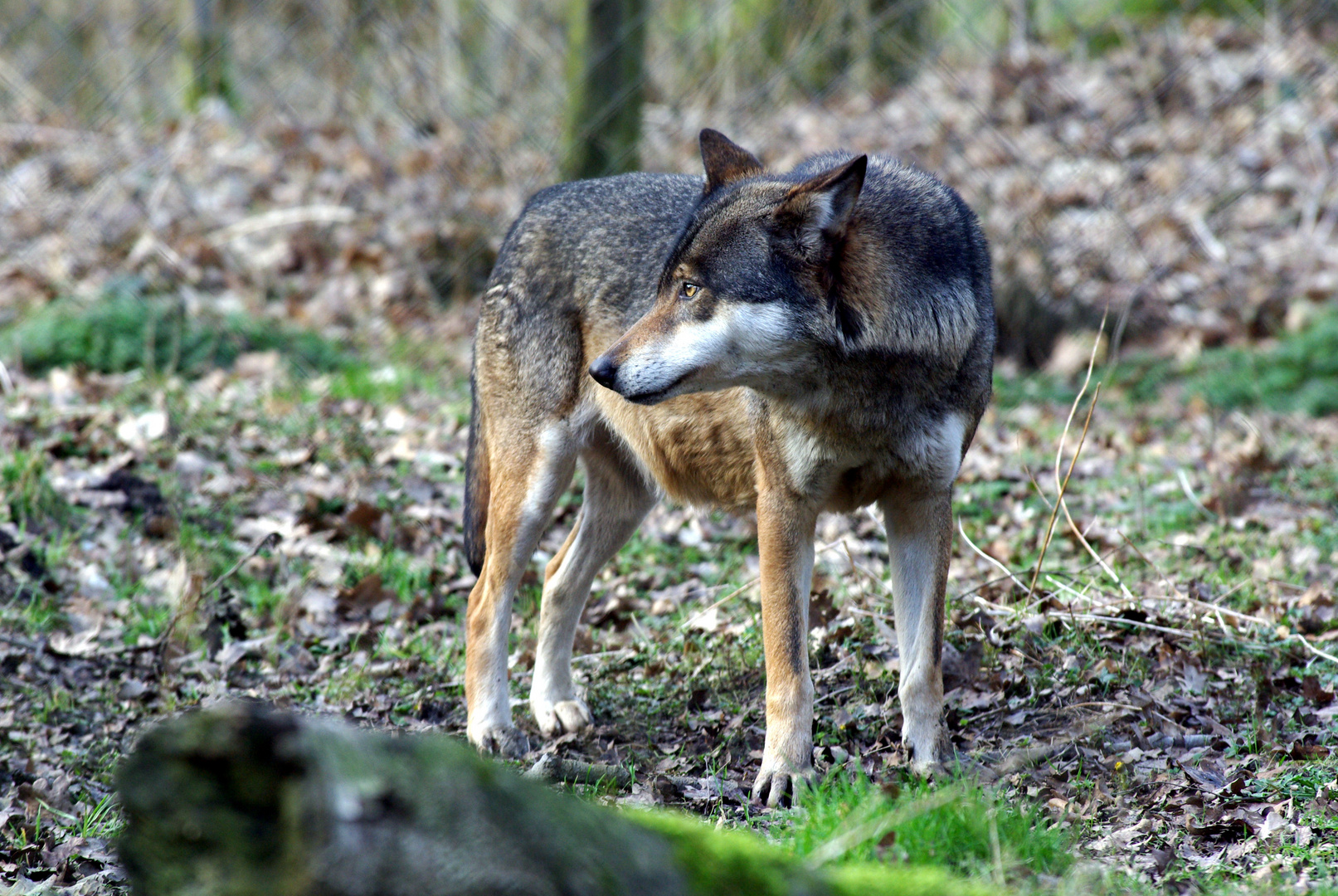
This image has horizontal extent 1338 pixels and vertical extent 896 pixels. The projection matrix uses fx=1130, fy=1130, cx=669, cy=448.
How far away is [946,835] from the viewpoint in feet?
8.45

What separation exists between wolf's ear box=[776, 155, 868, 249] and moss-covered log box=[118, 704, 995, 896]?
2359mm

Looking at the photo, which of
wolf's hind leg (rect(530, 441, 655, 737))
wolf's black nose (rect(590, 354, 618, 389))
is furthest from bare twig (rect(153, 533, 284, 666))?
wolf's black nose (rect(590, 354, 618, 389))

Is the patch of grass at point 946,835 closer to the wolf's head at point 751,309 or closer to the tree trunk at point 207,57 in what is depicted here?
the wolf's head at point 751,309

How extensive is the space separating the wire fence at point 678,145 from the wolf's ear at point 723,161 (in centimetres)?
481

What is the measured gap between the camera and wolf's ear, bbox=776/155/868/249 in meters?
3.44

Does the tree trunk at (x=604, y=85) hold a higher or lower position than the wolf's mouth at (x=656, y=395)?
higher

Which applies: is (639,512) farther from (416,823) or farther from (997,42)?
(997,42)

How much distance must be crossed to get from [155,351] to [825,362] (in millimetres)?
6195

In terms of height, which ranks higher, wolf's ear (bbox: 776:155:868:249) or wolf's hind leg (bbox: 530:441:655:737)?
wolf's ear (bbox: 776:155:868:249)

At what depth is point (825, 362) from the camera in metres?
3.63

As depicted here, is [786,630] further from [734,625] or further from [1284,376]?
[1284,376]

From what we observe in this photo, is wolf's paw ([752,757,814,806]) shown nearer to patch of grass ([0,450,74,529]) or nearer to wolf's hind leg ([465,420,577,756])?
wolf's hind leg ([465,420,577,756])

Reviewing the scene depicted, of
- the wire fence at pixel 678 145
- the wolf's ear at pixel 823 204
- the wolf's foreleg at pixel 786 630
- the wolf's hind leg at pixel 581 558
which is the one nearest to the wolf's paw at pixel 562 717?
the wolf's hind leg at pixel 581 558

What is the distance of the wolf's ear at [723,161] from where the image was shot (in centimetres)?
405
